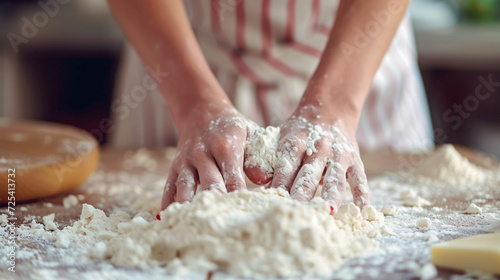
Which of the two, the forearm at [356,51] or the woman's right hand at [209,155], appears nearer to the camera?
the woman's right hand at [209,155]

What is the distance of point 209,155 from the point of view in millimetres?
786

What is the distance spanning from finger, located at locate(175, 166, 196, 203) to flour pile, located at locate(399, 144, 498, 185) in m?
0.52

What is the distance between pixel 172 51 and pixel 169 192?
284 mm

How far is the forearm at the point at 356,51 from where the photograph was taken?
887 millimetres

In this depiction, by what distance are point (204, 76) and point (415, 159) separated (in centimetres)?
65

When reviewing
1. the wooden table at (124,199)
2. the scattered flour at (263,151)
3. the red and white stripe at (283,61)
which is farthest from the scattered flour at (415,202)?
the red and white stripe at (283,61)

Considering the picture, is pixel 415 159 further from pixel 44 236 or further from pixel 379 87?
pixel 44 236

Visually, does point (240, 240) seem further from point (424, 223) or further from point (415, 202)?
point (415, 202)

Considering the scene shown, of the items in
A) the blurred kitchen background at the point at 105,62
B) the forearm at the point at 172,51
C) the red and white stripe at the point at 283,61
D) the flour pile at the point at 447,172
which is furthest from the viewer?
the blurred kitchen background at the point at 105,62

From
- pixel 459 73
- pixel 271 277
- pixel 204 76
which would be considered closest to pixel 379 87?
pixel 204 76

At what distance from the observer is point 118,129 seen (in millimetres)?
1661

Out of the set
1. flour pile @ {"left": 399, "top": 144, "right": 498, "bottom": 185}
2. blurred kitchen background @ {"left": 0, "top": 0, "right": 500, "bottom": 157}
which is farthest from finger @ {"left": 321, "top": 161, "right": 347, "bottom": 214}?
blurred kitchen background @ {"left": 0, "top": 0, "right": 500, "bottom": 157}

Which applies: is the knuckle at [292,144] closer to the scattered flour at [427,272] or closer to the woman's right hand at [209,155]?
the woman's right hand at [209,155]

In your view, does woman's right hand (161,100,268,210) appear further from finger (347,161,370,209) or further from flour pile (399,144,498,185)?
flour pile (399,144,498,185)
